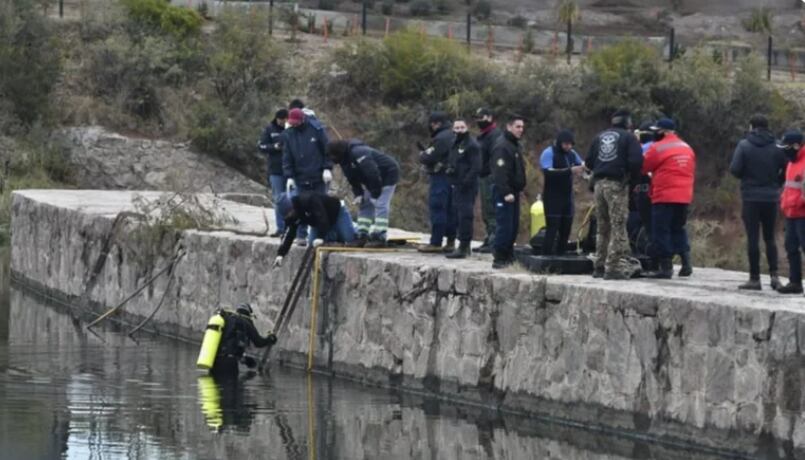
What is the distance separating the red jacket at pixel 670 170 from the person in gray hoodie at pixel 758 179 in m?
1.05

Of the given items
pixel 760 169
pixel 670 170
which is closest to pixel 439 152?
pixel 670 170

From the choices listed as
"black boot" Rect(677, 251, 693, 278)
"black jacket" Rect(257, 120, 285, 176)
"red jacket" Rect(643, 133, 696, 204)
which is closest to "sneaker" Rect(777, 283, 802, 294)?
"red jacket" Rect(643, 133, 696, 204)

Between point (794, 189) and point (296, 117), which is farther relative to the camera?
point (296, 117)

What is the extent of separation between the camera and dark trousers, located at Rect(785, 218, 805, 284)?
54.9ft

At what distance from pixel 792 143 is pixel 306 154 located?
21.0 ft

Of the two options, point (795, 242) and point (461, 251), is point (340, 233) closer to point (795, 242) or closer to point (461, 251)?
point (461, 251)

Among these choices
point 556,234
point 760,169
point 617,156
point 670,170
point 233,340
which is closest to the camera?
point 760,169

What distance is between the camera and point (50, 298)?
30.2 metres

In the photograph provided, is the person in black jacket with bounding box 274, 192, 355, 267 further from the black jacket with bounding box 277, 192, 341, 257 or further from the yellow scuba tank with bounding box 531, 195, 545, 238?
the yellow scuba tank with bounding box 531, 195, 545, 238

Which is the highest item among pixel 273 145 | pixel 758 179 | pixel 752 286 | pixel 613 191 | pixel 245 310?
pixel 273 145

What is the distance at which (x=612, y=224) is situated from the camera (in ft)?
56.8

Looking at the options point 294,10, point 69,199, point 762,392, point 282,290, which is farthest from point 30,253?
point 294,10

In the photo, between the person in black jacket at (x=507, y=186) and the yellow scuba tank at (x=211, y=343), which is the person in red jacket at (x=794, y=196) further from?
the yellow scuba tank at (x=211, y=343)

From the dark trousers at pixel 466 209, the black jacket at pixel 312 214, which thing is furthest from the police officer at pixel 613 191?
the black jacket at pixel 312 214
